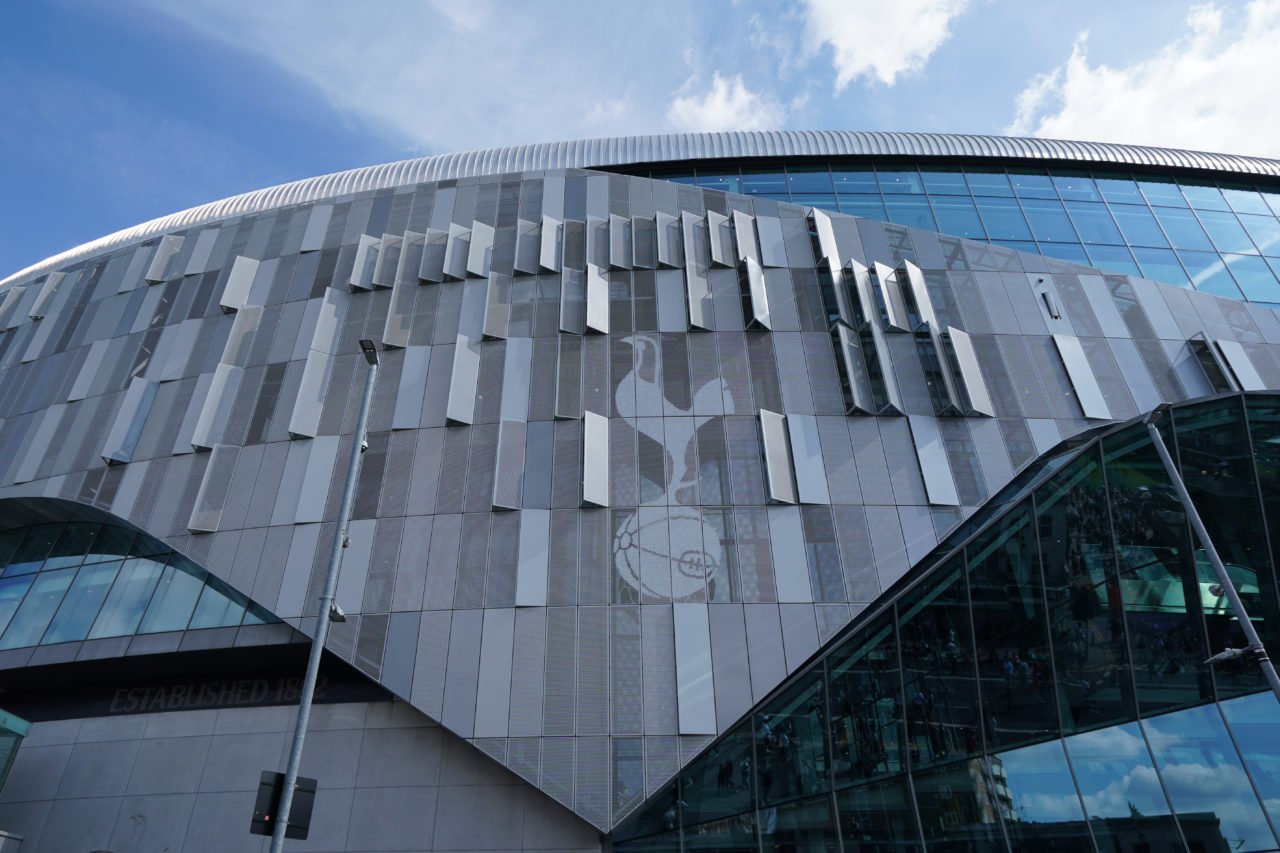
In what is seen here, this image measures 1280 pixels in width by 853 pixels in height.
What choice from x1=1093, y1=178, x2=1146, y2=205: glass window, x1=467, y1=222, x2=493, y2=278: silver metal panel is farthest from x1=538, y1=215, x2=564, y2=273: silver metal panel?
x1=1093, y1=178, x2=1146, y2=205: glass window

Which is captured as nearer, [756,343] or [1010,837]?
[1010,837]

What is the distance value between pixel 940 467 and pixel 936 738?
30.2ft

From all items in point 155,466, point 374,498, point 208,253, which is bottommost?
point 374,498

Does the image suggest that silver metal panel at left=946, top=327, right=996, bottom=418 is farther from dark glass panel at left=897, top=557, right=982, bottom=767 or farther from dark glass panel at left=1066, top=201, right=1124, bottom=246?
dark glass panel at left=1066, top=201, right=1124, bottom=246

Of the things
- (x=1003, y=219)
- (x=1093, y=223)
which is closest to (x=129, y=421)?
(x=1003, y=219)

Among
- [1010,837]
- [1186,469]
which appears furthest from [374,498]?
[1186,469]

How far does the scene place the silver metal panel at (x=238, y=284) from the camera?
28.7 m

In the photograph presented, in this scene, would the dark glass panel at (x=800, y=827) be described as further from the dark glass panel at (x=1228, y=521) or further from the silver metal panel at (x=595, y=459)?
the silver metal panel at (x=595, y=459)

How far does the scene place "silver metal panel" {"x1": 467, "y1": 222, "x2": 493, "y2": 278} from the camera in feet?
90.6

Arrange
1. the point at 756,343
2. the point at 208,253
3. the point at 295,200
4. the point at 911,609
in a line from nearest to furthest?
the point at 911,609 < the point at 756,343 < the point at 208,253 < the point at 295,200

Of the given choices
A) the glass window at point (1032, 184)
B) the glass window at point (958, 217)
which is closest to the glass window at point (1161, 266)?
the glass window at point (1032, 184)

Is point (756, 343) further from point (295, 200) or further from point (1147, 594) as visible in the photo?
point (295, 200)

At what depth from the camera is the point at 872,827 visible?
638 inches

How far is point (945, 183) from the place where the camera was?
32.6 metres
